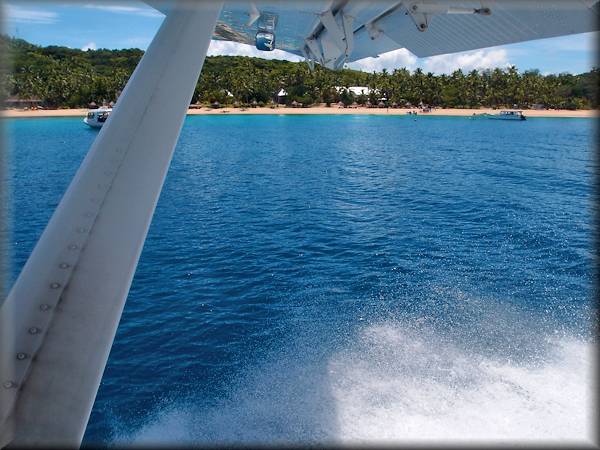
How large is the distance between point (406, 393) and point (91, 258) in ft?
35.6

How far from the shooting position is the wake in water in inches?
435

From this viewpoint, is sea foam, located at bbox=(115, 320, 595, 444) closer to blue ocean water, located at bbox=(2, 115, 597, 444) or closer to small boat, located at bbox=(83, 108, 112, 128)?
blue ocean water, located at bbox=(2, 115, 597, 444)

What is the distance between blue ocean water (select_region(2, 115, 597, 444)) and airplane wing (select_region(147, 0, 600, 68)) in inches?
197

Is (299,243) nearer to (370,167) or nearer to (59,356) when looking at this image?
(59,356)

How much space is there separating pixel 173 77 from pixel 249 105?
14615 cm

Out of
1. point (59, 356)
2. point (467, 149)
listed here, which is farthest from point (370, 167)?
point (59, 356)

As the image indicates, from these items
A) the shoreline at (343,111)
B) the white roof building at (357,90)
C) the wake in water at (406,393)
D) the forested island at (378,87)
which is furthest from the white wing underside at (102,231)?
the white roof building at (357,90)

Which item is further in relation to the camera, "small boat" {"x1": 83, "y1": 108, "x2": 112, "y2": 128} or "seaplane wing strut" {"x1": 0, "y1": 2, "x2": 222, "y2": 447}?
"small boat" {"x1": 83, "y1": 108, "x2": 112, "y2": 128}

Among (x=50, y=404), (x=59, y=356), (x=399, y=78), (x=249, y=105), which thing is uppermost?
(x=399, y=78)

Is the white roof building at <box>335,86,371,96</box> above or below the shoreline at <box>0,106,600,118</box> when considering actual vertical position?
above

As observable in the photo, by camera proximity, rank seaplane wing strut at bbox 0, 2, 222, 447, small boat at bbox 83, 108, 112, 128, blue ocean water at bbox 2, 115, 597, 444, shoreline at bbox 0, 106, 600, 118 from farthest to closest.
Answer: shoreline at bbox 0, 106, 600, 118 → small boat at bbox 83, 108, 112, 128 → blue ocean water at bbox 2, 115, 597, 444 → seaplane wing strut at bbox 0, 2, 222, 447

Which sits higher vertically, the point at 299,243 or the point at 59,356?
the point at 59,356

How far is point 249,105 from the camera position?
477ft

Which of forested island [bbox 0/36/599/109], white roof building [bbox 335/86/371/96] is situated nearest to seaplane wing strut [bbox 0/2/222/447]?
forested island [bbox 0/36/599/109]
